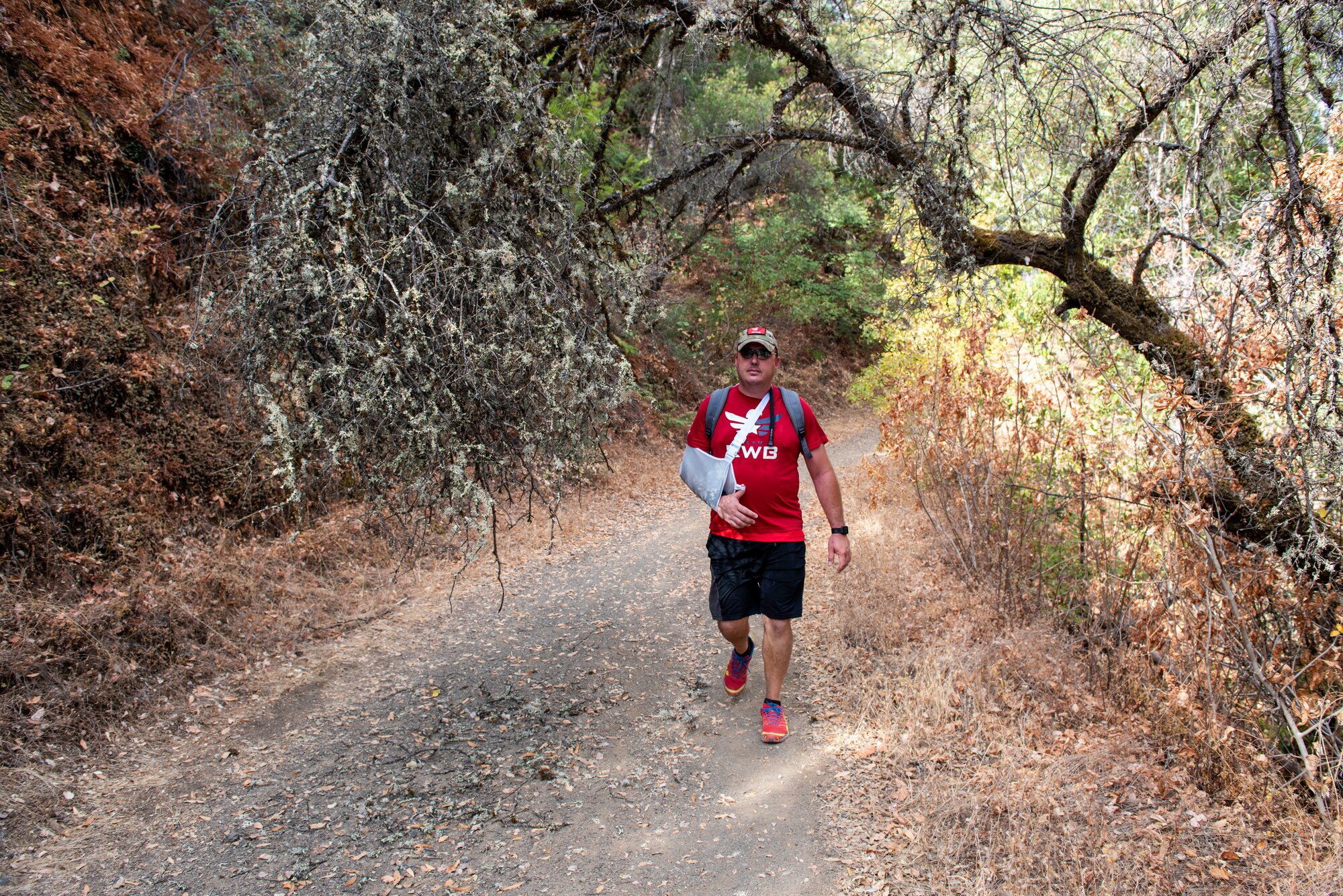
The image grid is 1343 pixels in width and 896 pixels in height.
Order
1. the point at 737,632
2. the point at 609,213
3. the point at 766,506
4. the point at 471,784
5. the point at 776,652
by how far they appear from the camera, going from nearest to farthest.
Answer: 1. the point at 471,784
2. the point at 766,506
3. the point at 776,652
4. the point at 737,632
5. the point at 609,213

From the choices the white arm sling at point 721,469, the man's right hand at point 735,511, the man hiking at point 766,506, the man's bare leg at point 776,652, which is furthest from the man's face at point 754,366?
the man's bare leg at point 776,652

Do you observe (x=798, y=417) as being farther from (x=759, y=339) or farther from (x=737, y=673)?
(x=737, y=673)

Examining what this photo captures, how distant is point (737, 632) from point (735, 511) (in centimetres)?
85

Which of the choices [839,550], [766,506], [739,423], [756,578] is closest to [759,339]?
[739,423]

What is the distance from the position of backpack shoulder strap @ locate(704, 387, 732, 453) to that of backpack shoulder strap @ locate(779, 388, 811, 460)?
317mm

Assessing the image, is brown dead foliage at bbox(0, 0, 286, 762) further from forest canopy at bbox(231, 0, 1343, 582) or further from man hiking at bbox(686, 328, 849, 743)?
man hiking at bbox(686, 328, 849, 743)

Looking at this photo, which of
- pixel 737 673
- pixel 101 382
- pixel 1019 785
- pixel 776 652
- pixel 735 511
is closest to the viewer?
pixel 1019 785

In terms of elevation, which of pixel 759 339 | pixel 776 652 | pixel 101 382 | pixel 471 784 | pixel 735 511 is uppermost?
pixel 759 339

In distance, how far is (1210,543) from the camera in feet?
13.0

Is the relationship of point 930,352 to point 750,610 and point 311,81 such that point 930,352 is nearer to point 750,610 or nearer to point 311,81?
point 750,610

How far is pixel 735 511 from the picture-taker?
12.8 ft

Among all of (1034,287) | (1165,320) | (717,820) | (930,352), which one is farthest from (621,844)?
(1034,287)

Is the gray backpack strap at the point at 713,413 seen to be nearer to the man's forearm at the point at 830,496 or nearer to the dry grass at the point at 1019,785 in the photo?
the man's forearm at the point at 830,496

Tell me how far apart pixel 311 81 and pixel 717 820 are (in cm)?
382
